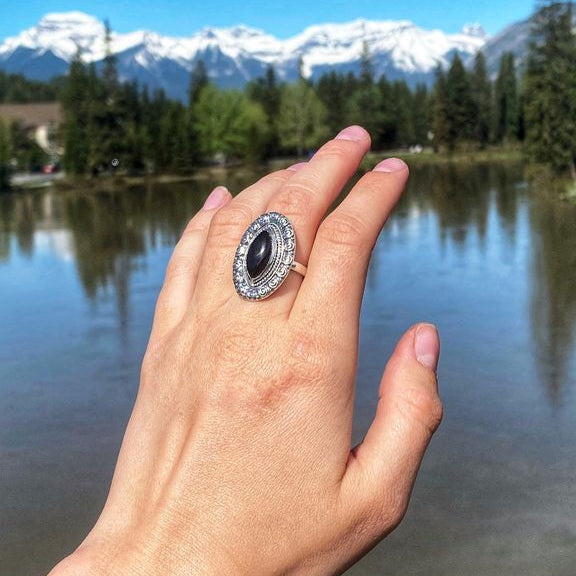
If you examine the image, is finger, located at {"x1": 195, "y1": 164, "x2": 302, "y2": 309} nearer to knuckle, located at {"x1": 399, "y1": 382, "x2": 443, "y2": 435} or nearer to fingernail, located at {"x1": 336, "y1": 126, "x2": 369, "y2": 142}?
fingernail, located at {"x1": 336, "y1": 126, "x2": 369, "y2": 142}

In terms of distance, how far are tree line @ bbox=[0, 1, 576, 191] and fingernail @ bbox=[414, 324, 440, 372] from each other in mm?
32410

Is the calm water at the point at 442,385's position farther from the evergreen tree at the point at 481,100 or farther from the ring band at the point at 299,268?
the evergreen tree at the point at 481,100

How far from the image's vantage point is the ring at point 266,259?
4.20ft

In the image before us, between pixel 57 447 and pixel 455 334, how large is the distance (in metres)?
3.96

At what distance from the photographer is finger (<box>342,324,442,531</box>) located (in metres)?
1.25

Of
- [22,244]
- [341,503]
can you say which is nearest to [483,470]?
[341,503]

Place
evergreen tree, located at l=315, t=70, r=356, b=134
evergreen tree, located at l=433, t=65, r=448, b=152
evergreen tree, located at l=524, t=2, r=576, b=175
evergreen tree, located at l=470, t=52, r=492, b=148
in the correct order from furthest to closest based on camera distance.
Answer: evergreen tree, located at l=470, t=52, r=492, b=148
evergreen tree, located at l=315, t=70, r=356, b=134
evergreen tree, located at l=433, t=65, r=448, b=152
evergreen tree, located at l=524, t=2, r=576, b=175

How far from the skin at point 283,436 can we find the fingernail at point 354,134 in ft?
0.37

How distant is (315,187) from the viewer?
1407 mm

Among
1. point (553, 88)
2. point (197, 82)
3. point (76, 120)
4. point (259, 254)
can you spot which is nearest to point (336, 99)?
point (197, 82)

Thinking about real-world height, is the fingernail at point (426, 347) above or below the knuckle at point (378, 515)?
above

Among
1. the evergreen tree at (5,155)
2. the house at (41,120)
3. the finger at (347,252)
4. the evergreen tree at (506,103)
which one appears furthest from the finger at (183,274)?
the house at (41,120)

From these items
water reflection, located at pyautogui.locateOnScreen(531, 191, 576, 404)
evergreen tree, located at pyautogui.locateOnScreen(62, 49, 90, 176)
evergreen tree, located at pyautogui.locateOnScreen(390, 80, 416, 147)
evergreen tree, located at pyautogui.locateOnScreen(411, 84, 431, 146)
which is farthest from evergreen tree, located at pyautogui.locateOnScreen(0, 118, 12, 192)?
water reflection, located at pyautogui.locateOnScreen(531, 191, 576, 404)

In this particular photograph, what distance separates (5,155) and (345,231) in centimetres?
4382
